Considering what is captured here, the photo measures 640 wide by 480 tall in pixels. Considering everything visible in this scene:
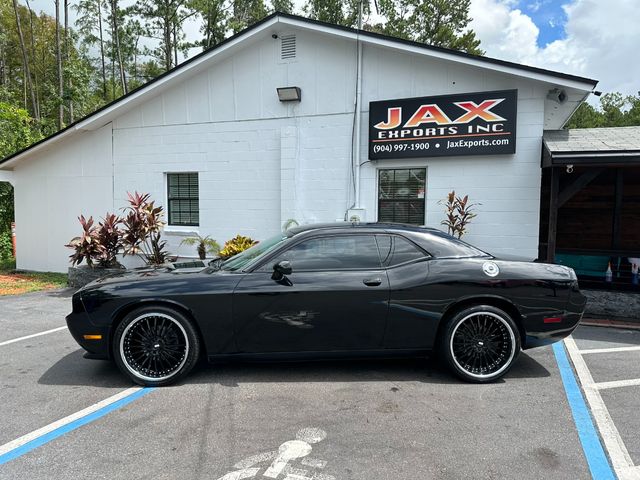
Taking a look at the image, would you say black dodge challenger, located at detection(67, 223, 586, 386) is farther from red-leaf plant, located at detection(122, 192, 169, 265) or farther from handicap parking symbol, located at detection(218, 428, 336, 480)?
red-leaf plant, located at detection(122, 192, 169, 265)

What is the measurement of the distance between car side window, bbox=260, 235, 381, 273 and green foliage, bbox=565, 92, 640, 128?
1501 inches

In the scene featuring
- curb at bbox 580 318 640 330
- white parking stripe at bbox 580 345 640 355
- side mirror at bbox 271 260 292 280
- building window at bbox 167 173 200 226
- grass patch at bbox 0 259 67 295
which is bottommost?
grass patch at bbox 0 259 67 295

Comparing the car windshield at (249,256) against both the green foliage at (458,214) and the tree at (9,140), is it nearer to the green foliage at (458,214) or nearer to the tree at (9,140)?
the green foliage at (458,214)

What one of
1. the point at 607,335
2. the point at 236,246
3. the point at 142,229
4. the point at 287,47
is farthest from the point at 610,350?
the point at 142,229

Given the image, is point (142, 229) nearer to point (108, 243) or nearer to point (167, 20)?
point (108, 243)

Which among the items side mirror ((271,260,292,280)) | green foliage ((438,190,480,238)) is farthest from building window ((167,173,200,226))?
side mirror ((271,260,292,280))

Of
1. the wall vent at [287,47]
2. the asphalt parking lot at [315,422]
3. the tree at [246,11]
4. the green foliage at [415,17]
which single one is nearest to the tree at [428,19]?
the green foliage at [415,17]

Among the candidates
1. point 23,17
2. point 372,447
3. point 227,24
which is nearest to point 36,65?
point 23,17

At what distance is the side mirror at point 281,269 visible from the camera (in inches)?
147

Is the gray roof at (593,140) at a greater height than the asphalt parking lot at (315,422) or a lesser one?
greater

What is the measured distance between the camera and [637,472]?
2580 mm

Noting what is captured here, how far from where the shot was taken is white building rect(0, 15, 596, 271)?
7.69m

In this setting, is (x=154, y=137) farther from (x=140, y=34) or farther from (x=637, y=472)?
(x=140, y=34)

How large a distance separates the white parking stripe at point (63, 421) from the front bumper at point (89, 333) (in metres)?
0.42
